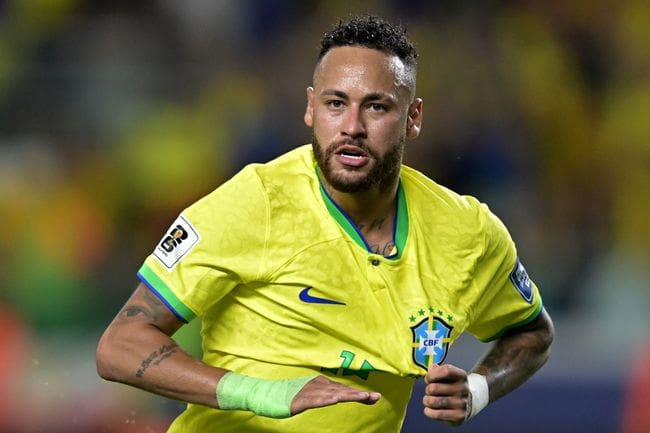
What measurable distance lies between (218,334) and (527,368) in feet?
3.58

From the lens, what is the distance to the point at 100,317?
618 centimetres

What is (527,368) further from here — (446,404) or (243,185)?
(243,185)

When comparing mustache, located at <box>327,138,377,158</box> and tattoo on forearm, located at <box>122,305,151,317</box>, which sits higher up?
mustache, located at <box>327,138,377,158</box>

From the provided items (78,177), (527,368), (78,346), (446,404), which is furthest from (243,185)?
(78,177)

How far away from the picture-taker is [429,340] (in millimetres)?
3230

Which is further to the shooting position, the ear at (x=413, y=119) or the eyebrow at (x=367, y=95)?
the ear at (x=413, y=119)

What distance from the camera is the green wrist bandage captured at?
9.42ft

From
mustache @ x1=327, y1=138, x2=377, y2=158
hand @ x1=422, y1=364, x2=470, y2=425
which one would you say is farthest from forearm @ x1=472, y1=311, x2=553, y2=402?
mustache @ x1=327, y1=138, x2=377, y2=158

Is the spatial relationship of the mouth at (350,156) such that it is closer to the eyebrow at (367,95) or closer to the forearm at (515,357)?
the eyebrow at (367,95)

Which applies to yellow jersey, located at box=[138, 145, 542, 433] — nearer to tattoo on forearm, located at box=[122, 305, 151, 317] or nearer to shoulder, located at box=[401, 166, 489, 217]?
tattoo on forearm, located at box=[122, 305, 151, 317]

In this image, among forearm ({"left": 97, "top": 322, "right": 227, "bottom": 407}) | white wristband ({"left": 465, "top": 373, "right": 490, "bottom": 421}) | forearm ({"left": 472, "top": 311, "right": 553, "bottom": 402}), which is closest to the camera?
forearm ({"left": 97, "top": 322, "right": 227, "bottom": 407})

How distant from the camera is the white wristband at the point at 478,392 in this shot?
3.44m

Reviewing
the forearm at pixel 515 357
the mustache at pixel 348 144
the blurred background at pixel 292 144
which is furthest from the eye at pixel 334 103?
the blurred background at pixel 292 144

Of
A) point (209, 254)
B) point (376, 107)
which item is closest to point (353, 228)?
point (376, 107)
